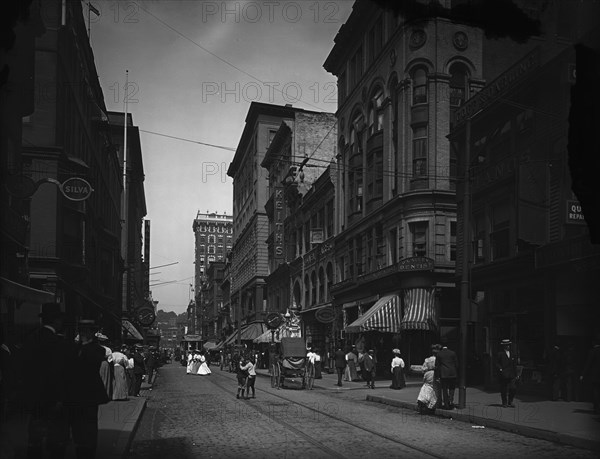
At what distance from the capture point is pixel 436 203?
34.2 metres

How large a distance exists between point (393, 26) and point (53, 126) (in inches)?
740

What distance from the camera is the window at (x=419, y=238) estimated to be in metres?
34.6

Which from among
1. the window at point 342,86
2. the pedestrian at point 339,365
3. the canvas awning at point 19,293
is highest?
the window at point 342,86

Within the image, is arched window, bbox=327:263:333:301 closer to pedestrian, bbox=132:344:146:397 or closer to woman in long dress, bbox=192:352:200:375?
woman in long dress, bbox=192:352:200:375

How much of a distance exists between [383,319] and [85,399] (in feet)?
87.4

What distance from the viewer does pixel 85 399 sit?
28.7ft

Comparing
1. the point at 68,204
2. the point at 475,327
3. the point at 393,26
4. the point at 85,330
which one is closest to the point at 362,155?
the point at 393,26

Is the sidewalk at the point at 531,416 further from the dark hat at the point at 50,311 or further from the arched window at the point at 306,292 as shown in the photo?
the arched window at the point at 306,292

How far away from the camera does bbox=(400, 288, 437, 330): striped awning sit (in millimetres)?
32969

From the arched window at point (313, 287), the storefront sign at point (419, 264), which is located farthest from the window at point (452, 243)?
the arched window at point (313, 287)

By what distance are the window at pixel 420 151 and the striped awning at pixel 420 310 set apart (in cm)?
571

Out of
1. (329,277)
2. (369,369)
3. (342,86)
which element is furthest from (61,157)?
(329,277)

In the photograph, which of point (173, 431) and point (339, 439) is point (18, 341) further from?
point (339, 439)

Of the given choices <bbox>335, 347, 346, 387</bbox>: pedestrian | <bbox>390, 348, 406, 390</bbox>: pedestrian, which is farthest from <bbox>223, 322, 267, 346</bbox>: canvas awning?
<bbox>390, 348, 406, 390</bbox>: pedestrian
